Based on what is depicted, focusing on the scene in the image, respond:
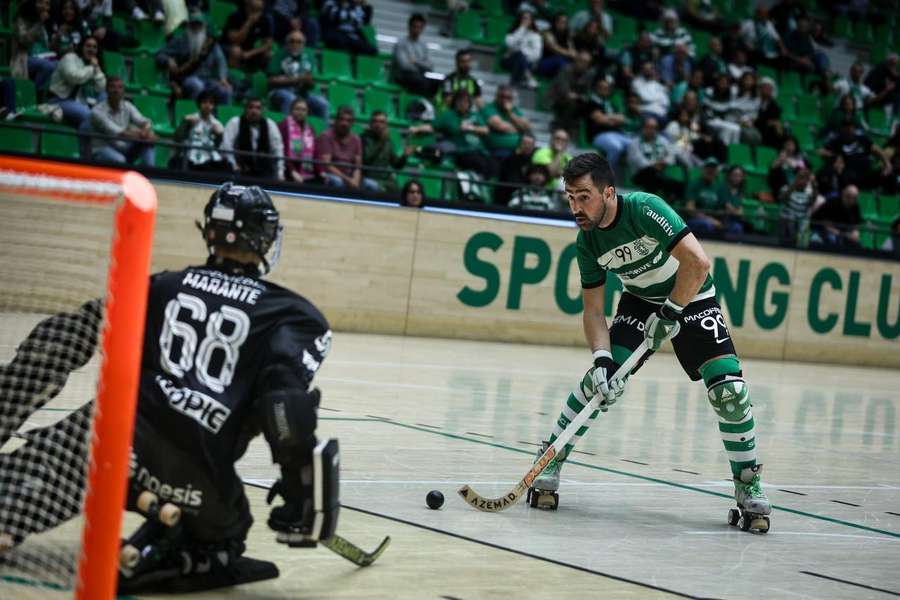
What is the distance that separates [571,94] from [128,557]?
56.6 ft

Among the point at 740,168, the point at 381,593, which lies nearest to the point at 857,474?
the point at 381,593

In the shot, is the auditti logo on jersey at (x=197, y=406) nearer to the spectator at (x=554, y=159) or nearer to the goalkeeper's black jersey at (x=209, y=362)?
the goalkeeper's black jersey at (x=209, y=362)

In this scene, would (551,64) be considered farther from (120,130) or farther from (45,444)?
(45,444)

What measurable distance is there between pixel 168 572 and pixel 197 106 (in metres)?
12.8

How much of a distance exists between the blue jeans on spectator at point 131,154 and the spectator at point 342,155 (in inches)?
88.1

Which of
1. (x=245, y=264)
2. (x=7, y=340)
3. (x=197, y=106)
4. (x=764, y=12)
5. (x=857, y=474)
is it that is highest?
(x=764, y=12)

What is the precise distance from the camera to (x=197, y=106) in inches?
656

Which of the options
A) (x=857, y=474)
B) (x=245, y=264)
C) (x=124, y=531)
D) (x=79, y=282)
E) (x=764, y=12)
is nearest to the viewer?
(x=245, y=264)

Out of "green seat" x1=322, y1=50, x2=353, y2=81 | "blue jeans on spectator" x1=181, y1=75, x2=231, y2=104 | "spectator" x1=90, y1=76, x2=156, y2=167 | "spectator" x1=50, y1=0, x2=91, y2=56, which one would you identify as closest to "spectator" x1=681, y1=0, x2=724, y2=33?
"green seat" x1=322, y1=50, x2=353, y2=81

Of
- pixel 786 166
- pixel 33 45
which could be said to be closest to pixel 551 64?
pixel 786 166

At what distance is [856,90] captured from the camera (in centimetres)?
2477

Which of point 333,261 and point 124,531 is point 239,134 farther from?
point 124,531

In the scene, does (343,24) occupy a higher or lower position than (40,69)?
higher

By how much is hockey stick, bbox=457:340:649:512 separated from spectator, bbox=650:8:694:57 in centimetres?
1676
